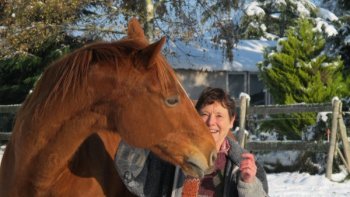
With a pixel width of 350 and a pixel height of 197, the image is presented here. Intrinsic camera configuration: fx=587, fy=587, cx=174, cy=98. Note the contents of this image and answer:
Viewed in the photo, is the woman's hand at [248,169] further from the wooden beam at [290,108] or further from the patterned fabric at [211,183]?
the wooden beam at [290,108]

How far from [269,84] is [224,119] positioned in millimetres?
9433

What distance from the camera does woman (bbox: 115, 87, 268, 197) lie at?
287 centimetres

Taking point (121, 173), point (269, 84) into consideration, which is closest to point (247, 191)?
point (121, 173)

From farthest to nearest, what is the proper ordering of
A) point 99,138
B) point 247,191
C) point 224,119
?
1. point 99,138
2. point 224,119
3. point 247,191

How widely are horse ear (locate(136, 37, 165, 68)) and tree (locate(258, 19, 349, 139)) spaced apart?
8.51m

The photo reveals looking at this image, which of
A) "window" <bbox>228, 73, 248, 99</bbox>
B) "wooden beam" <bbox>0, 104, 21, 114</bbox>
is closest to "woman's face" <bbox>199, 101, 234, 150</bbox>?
"wooden beam" <bbox>0, 104, 21, 114</bbox>

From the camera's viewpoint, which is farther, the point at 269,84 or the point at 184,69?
the point at 184,69

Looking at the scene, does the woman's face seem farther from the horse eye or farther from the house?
the house

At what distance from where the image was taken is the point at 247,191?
2697 mm

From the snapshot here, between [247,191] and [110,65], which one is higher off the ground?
[110,65]

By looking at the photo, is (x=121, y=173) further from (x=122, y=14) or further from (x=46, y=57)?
(x=46, y=57)

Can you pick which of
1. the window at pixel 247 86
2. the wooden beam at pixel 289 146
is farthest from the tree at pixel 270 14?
the wooden beam at pixel 289 146

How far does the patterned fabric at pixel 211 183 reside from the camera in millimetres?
2887

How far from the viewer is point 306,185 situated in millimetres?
8719
